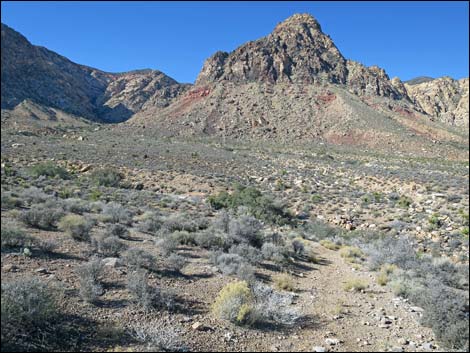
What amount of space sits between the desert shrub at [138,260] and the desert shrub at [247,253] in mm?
2711

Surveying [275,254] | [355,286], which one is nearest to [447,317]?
[355,286]

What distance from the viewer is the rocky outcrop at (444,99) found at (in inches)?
4840

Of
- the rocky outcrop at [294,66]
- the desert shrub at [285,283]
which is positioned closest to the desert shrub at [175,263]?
the desert shrub at [285,283]

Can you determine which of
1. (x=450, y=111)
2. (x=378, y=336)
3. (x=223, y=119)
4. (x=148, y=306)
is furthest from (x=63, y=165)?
(x=450, y=111)

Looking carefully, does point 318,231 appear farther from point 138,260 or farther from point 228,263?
point 138,260

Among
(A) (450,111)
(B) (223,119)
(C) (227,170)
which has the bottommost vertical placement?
(C) (227,170)

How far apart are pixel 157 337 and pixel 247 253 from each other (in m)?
5.43

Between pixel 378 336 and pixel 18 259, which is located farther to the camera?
pixel 18 259

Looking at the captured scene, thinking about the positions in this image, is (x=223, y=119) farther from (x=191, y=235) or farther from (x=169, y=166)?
(x=191, y=235)

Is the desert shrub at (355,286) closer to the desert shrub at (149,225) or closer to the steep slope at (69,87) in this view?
the desert shrub at (149,225)

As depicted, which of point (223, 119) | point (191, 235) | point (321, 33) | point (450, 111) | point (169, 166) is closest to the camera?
point (191, 235)

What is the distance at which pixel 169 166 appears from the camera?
32000mm

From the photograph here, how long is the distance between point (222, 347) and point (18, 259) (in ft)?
15.4

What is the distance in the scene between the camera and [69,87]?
356 ft
